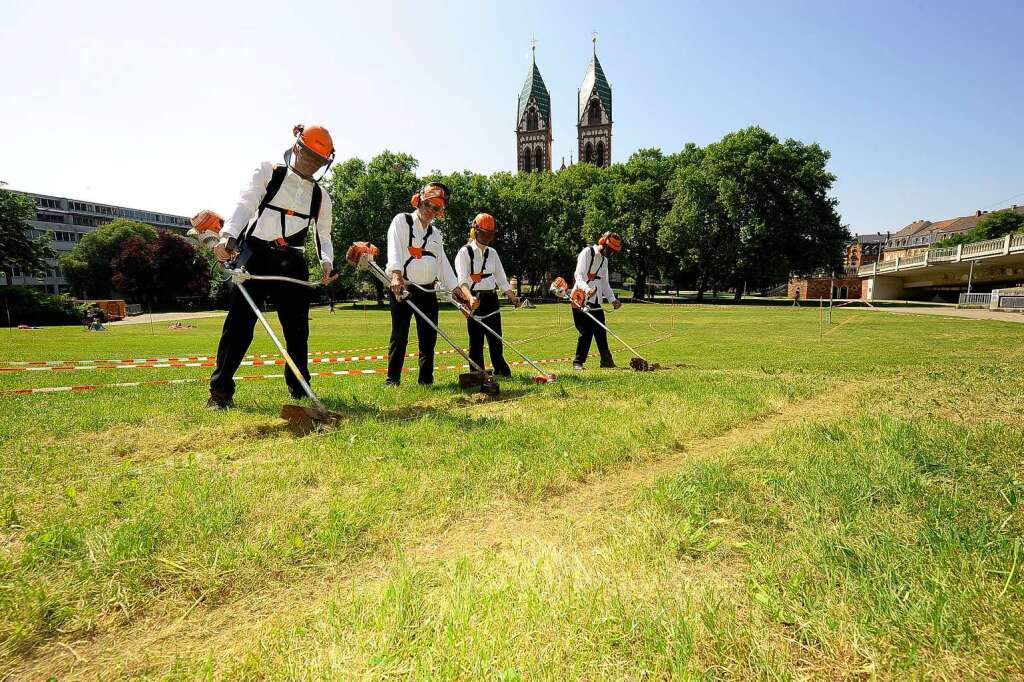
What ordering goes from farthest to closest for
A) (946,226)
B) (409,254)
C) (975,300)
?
(946,226), (975,300), (409,254)

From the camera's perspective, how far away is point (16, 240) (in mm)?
36156

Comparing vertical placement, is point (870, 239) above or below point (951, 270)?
above

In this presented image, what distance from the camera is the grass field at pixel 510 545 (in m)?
1.79

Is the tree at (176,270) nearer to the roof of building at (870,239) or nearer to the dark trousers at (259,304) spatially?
the dark trousers at (259,304)

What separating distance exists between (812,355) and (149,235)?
88.0 metres

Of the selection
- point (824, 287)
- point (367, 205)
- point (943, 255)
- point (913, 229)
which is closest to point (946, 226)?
point (913, 229)

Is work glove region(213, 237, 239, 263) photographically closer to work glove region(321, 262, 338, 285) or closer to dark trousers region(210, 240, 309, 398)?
dark trousers region(210, 240, 309, 398)

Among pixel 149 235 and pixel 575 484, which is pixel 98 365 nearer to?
pixel 575 484

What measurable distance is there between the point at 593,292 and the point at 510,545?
766cm

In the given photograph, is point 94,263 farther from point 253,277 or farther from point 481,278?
point 253,277

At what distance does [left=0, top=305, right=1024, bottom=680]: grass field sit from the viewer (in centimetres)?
179

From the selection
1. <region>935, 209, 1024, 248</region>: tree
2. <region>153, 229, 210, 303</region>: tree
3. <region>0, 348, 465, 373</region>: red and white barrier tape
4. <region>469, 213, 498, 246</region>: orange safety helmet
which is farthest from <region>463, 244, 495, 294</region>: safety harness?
<region>935, 209, 1024, 248</region>: tree

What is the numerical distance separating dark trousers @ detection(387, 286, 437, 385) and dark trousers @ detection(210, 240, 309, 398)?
51.5 inches

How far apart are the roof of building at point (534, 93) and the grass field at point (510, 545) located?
125396mm
